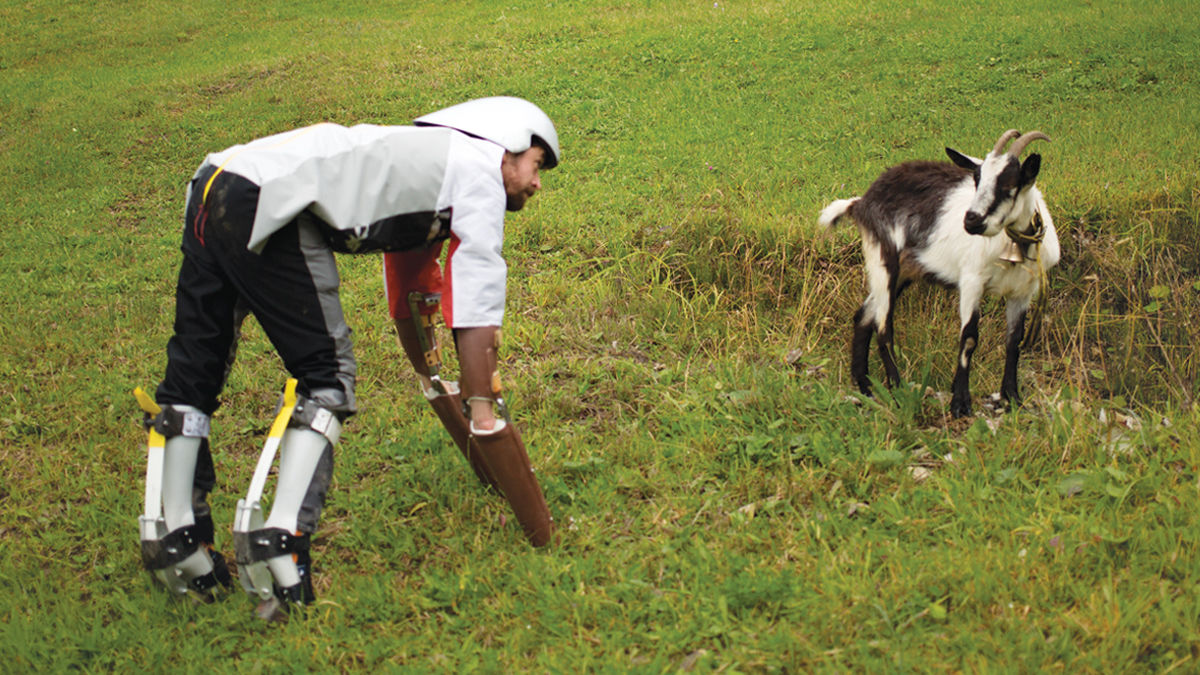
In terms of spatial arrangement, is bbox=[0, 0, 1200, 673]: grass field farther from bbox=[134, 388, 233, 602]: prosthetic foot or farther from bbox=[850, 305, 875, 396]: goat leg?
bbox=[134, 388, 233, 602]: prosthetic foot

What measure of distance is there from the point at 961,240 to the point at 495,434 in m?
3.24

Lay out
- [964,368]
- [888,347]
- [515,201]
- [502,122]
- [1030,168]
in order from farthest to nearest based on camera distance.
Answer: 1. [888,347]
2. [964,368]
3. [1030,168]
4. [515,201]
5. [502,122]

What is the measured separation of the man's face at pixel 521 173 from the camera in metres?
3.50

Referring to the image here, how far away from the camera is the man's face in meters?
3.50

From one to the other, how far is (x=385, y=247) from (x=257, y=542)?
1.13 m

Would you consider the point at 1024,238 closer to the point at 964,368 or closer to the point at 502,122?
the point at 964,368

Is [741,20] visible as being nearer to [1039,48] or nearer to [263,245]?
[1039,48]

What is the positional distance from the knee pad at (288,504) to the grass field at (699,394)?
223 millimetres

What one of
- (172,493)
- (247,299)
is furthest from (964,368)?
(172,493)

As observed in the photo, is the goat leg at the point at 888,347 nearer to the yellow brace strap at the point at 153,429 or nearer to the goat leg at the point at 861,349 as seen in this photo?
the goat leg at the point at 861,349

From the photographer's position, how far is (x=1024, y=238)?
4973 millimetres

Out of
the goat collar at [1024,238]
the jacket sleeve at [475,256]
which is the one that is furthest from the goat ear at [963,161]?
the jacket sleeve at [475,256]

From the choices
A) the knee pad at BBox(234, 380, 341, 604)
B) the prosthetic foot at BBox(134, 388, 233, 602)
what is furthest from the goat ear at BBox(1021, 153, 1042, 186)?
the prosthetic foot at BBox(134, 388, 233, 602)

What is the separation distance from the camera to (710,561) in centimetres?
366
